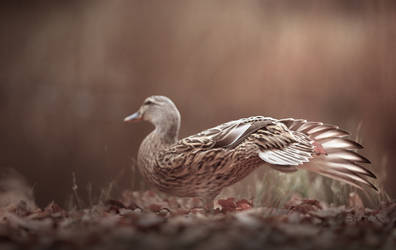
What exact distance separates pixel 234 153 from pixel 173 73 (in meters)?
1.38

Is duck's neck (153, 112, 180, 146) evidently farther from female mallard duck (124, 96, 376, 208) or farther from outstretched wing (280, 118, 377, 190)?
outstretched wing (280, 118, 377, 190)

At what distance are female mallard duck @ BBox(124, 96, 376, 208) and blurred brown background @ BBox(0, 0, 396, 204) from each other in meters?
0.98

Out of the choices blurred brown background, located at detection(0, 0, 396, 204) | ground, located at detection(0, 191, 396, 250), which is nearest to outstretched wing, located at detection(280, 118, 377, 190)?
ground, located at detection(0, 191, 396, 250)

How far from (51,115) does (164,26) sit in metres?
1.02

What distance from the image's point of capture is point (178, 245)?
854 millimetres

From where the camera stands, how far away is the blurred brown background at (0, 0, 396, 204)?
262cm

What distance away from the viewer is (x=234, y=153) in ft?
5.14

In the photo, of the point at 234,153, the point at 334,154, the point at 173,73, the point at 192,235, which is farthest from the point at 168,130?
the point at 173,73

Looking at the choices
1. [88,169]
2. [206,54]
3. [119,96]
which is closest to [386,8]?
[206,54]

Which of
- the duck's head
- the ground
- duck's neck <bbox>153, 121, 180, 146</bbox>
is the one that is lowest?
the ground

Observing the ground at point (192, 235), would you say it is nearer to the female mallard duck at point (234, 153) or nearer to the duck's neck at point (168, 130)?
the female mallard duck at point (234, 153)

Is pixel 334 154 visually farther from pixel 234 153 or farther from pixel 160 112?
pixel 160 112

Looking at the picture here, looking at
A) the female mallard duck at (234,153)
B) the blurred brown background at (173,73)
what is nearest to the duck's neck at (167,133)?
the female mallard duck at (234,153)

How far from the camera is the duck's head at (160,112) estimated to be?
1.76 metres
